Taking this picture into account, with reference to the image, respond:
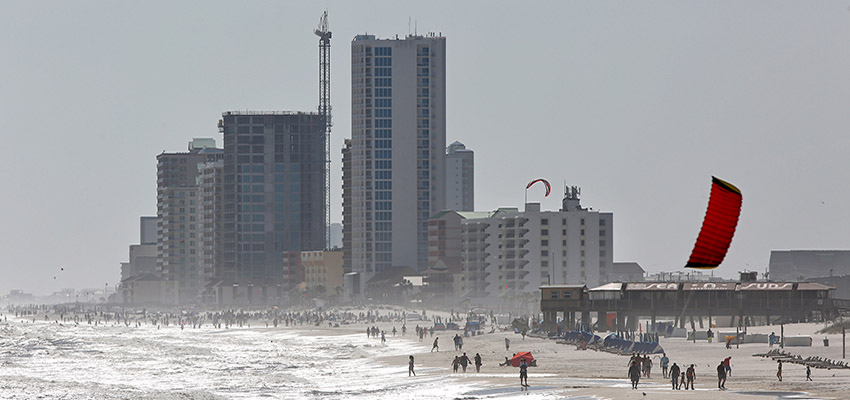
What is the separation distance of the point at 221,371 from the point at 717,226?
48.0 metres

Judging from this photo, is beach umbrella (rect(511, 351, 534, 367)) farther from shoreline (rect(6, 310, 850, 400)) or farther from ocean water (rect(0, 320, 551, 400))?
ocean water (rect(0, 320, 551, 400))

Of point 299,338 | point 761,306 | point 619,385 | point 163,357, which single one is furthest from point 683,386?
point 299,338

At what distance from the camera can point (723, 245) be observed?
44438mm

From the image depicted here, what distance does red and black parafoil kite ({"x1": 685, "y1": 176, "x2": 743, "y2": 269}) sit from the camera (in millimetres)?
44469

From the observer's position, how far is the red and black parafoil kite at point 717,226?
146ft

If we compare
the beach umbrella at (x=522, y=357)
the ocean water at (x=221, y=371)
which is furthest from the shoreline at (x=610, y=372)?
the ocean water at (x=221, y=371)

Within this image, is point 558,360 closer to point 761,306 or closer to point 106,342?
point 761,306

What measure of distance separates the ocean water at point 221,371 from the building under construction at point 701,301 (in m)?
15.2

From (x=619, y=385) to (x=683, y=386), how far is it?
3194 mm

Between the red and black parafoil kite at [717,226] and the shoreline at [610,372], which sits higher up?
the red and black parafoil kite at [717,226]

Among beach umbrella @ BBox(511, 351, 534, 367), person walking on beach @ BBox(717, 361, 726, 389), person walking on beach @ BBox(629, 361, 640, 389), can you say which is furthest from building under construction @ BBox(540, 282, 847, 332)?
person walking on beach @ BBox(717, 361, 726, 389)

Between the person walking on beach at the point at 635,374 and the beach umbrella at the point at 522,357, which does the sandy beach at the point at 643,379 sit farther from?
the beach umbrella at the point at 522,357

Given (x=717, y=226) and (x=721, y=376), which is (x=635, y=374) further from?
(x=717, y=226)

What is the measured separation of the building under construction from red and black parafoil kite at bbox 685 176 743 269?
57765 millimetres
